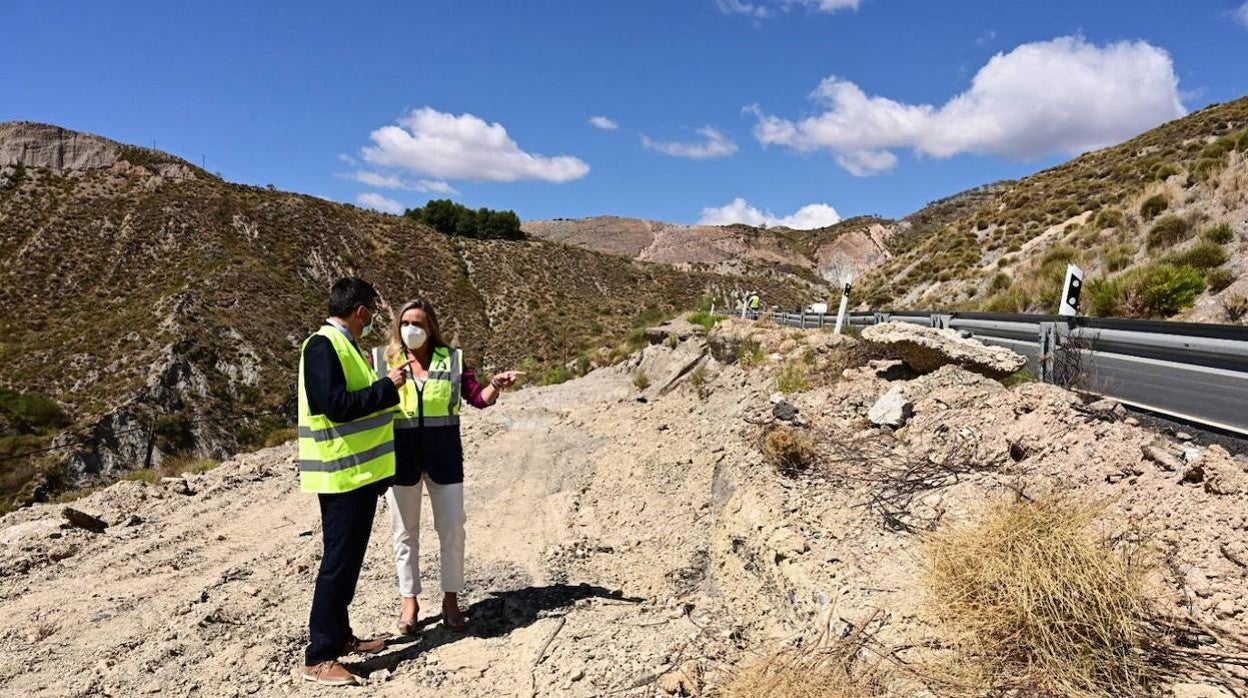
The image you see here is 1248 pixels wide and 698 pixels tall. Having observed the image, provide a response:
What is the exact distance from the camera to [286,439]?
48.2ft

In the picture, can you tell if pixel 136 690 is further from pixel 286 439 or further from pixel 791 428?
pixel 286 439

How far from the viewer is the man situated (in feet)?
12.3

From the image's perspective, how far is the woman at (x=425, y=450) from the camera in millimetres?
4387

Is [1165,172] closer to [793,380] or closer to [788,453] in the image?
[793,380]

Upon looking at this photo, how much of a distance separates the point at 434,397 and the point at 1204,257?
47.1ft

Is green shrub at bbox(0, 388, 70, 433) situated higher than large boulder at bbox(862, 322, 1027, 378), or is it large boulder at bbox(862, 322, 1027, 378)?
large boulder at bbox(862, 322, 1027, 378)

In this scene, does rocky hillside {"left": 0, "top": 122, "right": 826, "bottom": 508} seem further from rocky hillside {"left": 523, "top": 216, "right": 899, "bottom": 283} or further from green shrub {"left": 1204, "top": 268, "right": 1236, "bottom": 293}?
rocky hillside {"left": 523, "top": 216, "right": 899, "bottom": 283}

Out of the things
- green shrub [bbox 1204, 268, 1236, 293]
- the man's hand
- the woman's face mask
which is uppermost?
green shrub [bbox 1204, 268, 1236, 293]

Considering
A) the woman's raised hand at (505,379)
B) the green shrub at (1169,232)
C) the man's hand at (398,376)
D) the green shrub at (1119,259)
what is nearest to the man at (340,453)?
the man's hand at (398,376)

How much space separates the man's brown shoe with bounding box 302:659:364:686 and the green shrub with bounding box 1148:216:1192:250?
59.9 ft

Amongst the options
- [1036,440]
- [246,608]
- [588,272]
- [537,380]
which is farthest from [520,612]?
[588,272]

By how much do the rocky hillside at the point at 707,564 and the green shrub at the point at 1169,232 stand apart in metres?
11.7

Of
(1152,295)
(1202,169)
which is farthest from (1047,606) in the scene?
(1202,169)

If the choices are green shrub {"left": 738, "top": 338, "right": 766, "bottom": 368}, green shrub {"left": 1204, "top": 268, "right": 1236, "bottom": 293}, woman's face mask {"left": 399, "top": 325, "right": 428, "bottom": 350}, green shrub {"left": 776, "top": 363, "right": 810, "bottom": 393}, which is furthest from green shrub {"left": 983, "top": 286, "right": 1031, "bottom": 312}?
woman's face mask {"left": 399, "top": 325, "right": 428, "bottom": 350}
